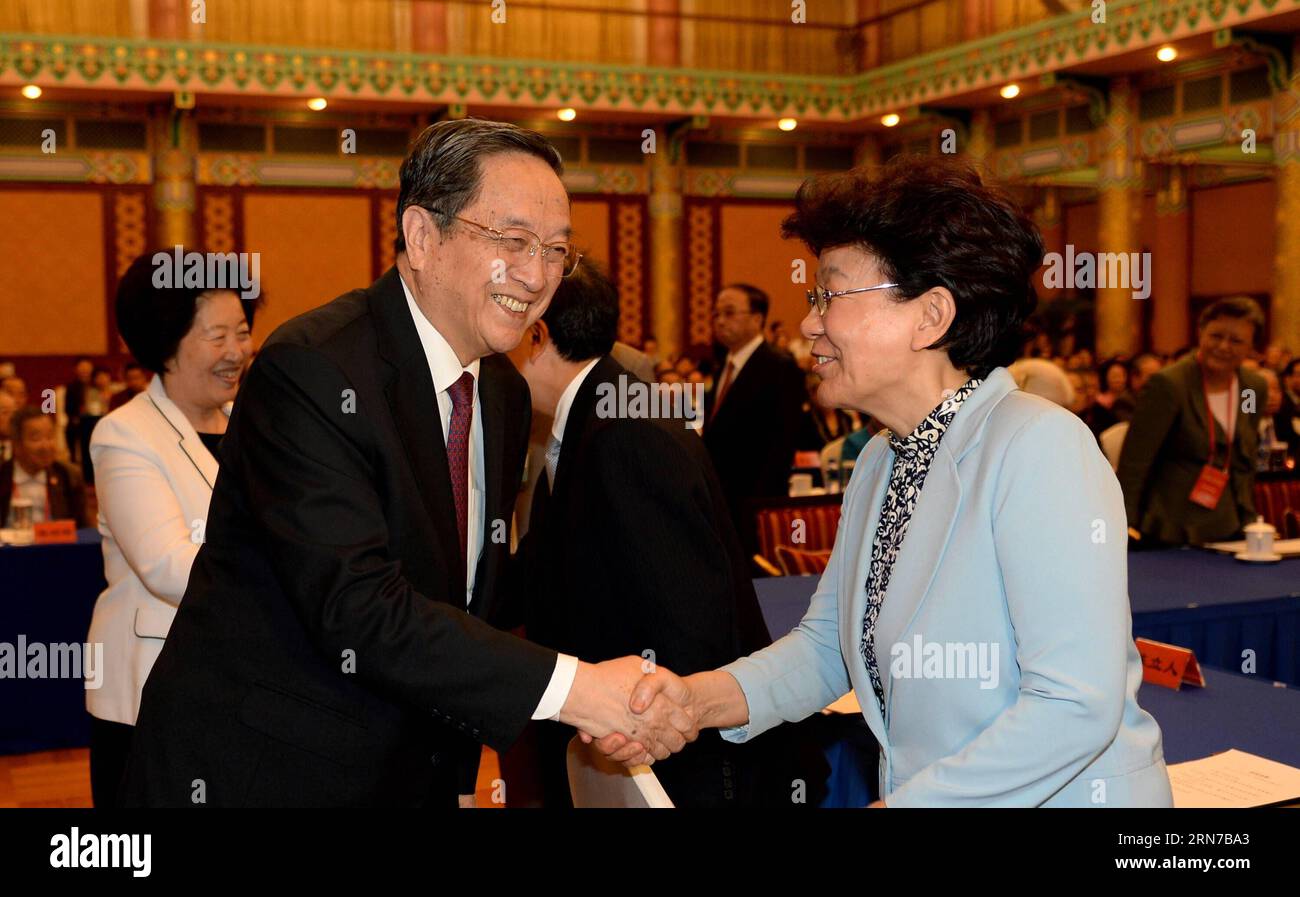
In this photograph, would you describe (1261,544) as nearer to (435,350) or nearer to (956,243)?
(956,243)

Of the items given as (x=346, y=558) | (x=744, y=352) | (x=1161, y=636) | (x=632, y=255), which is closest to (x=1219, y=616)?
(x=1161, y=636)

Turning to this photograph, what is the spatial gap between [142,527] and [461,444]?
95 cm

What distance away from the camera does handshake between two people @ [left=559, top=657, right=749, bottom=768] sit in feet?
6.13

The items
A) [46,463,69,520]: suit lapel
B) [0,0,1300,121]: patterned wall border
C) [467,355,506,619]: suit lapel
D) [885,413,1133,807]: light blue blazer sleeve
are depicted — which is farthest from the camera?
[0,0,1300,121]: patterned wall border

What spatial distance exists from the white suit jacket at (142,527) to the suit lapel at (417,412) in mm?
899

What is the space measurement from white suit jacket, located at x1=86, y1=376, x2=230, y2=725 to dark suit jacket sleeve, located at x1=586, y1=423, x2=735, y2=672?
2.87 ft

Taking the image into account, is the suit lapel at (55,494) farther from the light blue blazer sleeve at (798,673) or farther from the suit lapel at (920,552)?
the suit lapel at (920,552)

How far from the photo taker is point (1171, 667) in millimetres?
2719

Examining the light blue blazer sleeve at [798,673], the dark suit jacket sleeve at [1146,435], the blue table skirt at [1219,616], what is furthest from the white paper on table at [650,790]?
the dark suit jacket sleeve at [1146,435]

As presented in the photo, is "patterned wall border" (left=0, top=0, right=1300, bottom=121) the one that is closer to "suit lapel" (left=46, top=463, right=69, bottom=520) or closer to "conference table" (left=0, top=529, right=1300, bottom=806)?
"suit lapel" (left=46, top=463, right=69, bottom=520)

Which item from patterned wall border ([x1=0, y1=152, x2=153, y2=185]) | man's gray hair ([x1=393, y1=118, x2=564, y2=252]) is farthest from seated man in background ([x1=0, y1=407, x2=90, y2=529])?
patterned wall border ([x1=0, y1=152, x2=153, y2=185])

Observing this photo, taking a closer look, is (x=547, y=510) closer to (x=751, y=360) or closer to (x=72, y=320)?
(x=751, y=360)

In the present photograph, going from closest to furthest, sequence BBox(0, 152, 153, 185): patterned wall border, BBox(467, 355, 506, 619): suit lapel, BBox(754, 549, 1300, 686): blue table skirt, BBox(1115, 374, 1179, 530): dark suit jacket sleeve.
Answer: BBox(467, 355, 506, 619): suit lapel
BBox(754, 549, 1300, 686): blue table skirt
BBox(1115, 374, 1179, 530): dark suit jacket sleeve
BBox(0, 152, 153, 185): patterned wall border

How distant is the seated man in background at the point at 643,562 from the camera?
89.3 inches
